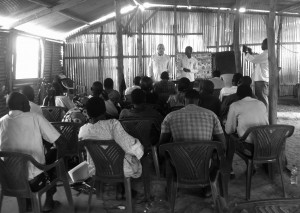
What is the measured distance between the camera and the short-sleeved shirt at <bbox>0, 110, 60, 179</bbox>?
10.1 ft

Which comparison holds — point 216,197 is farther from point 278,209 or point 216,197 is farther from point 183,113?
point 278,209

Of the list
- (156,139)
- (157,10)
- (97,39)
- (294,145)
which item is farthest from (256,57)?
(97,39)

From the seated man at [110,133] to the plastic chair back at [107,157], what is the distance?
0.06 meters

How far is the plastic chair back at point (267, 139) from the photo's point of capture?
374 cm

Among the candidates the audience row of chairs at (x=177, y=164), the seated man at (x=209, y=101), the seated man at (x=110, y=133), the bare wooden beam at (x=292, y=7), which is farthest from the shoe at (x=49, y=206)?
the bare wooden beam at (x=292, y=7)

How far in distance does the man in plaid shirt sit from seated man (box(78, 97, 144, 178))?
0.51 meters

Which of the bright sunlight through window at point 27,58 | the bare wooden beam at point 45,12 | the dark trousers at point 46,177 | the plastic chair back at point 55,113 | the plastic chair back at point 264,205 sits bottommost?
the dark trousers at point 46,177

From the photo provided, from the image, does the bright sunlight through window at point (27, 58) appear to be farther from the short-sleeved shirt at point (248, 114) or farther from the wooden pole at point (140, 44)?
the short-sleeved shirt at point (248, 114)

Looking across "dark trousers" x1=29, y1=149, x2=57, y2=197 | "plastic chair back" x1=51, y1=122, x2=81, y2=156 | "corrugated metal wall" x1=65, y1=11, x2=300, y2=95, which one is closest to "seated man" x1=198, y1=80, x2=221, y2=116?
"plastic chair back" x1=51, y1=122, x2=81, y2=156

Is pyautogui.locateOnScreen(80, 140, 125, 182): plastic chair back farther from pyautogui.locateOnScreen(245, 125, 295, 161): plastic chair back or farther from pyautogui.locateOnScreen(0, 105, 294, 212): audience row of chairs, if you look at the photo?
pyautogui.locateOnScreen(245, 125, 295, 161): plastic chair back

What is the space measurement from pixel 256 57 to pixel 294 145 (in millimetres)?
2381

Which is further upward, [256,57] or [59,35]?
[59,35]

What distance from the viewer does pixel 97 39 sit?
42.7 feet

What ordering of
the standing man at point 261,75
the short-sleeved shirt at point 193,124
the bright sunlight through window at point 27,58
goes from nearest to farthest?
the short-sleeved shirt at point 193,124 < the standing man at point 261,75 < the bright sunlight through window at point 27,58
